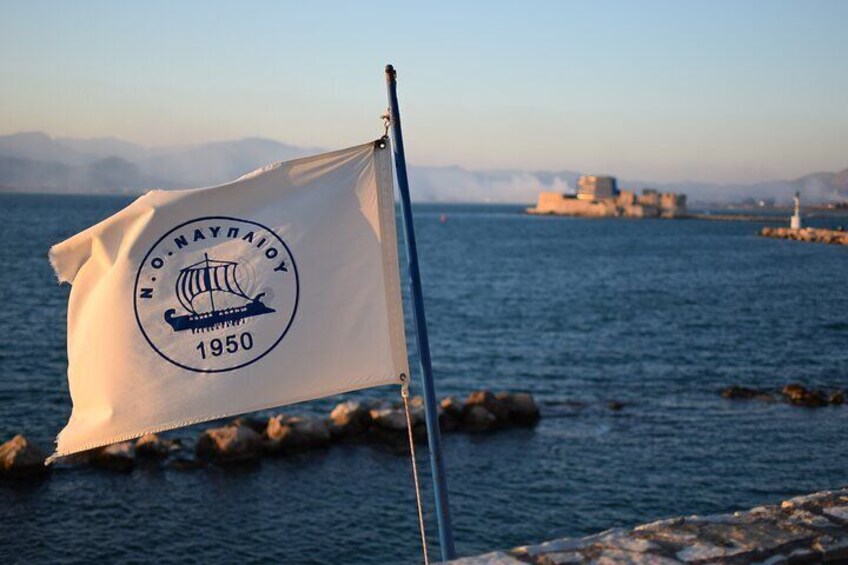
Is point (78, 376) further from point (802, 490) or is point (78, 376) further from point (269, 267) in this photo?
point (802, 490)

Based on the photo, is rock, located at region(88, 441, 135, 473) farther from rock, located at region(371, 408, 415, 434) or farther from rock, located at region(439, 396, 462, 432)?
rock, located at region(439, 396, 462, 432)

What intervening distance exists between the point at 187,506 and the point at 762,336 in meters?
33.7

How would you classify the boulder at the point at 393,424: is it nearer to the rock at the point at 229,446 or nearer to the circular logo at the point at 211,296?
the rock at the point at 229,446

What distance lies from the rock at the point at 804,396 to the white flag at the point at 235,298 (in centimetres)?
2593

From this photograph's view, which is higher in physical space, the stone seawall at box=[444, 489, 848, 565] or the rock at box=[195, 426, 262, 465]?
the stone seawall at box=[444, 489, 848, 565]

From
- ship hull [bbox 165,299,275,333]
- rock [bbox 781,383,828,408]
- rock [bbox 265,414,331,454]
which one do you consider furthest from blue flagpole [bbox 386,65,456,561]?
rock [bbox 781,383,828,408]

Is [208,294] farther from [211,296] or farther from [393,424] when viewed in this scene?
[393,424]

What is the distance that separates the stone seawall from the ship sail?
9.27 ft

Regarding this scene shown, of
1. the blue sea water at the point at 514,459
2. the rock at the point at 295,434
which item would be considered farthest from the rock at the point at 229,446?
the blue sea water at the point at 514,459

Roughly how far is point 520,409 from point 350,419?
553 cm

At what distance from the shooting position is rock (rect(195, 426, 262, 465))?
75.2ft

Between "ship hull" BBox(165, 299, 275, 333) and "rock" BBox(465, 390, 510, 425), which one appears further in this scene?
"rock" BBox(465, 390, 510, 425)

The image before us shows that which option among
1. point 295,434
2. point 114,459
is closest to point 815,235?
point 295,434

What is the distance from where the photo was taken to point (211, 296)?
6977 mm
